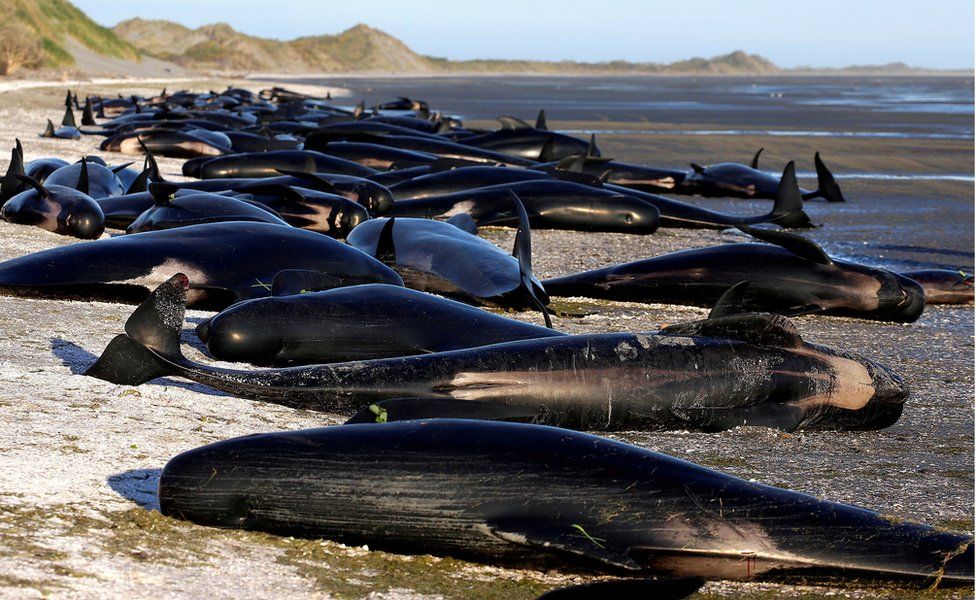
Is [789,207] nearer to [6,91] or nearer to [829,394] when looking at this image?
[829,394]

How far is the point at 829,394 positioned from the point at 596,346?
0.97 m

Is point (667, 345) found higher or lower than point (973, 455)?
higher

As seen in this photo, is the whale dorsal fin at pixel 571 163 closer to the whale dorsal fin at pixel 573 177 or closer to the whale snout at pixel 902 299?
the whale dorsal fin at pixel 573 177

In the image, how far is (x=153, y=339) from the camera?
376 centimetres

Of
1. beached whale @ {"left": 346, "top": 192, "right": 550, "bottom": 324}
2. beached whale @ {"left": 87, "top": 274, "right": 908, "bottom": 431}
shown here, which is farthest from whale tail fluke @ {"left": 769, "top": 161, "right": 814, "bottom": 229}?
beached whale @ {"left": 87, "top": 274, "right": 908, "bottom": 431}

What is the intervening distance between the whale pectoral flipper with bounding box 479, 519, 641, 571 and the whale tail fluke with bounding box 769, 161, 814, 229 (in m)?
7.85

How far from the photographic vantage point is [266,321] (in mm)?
4562

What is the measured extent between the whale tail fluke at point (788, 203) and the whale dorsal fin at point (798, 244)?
3.49m

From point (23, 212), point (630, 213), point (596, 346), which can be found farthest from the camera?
point (630, 213)

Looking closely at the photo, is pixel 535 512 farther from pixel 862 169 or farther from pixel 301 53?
pixel 301 53

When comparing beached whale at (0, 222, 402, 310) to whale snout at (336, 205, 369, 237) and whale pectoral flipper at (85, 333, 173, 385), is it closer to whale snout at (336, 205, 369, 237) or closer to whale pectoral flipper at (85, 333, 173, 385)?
whale pectoral flipper at (85, 333, 173, 385)

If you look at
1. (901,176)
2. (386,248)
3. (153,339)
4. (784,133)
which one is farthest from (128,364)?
(784,133)

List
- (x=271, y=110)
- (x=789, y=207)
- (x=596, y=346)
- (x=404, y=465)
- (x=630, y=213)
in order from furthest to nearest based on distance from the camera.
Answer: (x=271, y=110) < (x=789, y=207) < (x=630, y=213) < (x=596, y=346) < (x=404, y=465)

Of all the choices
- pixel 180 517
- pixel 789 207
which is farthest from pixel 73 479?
pixel 789 207
